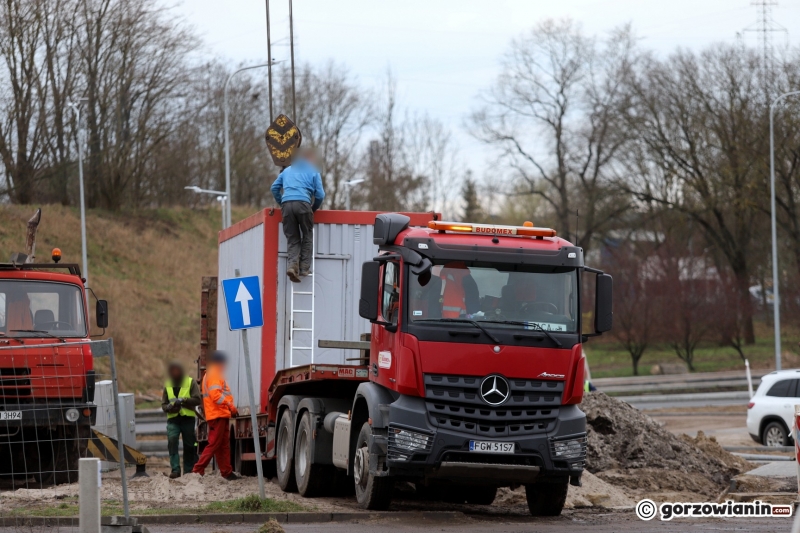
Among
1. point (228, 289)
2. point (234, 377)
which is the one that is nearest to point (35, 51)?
point (234, 377)

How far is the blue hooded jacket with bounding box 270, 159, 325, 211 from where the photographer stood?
14.0 metres

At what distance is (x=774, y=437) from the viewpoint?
22.5 meters

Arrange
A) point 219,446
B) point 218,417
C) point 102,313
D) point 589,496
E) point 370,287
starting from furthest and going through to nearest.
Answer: point 102,313
point 219,446
point 218,417
point 589,496
point 370,287

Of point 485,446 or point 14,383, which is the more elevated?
point 14,383

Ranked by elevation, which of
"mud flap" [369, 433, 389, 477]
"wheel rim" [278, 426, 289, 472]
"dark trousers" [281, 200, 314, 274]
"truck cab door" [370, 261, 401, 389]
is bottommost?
"wheel rim" [278, 426, 289, 472]

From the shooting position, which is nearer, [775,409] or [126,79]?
[775,409]

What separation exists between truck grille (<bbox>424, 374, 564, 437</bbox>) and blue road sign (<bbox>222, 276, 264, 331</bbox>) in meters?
2.36

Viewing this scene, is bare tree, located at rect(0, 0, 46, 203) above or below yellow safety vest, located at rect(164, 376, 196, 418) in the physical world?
above

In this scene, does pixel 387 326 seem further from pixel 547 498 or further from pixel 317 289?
pixel 317 289

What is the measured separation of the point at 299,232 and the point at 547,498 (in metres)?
4.64

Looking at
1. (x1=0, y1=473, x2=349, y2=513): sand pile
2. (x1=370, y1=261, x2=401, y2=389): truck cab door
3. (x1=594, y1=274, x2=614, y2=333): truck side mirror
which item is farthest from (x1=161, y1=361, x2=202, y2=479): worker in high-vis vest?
(x1=594, y1=274, x2=614, y2=333): truck side mirror

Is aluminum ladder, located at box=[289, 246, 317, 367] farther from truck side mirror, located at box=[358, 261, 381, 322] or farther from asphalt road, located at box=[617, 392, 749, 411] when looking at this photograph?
asphalt road, located at box=[617, 392, 749, 411]

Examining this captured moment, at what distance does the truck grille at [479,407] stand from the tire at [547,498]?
112cm

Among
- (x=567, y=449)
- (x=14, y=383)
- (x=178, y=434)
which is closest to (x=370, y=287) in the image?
(x=567, y=449)
